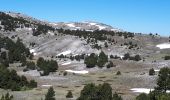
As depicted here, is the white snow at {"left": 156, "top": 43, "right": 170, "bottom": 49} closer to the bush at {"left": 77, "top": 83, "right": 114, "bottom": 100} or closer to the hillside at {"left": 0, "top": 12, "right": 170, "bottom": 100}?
the hillside at {"left": 0, "top": 12, "right": 170, "bottom": 100}

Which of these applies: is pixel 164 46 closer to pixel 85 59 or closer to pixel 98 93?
pixel 85 59

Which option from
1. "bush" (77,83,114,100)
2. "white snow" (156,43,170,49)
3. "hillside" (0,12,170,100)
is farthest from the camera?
"white snow" (156,43,170,49)

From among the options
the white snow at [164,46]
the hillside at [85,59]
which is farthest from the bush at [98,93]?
the white snow at [164,46]

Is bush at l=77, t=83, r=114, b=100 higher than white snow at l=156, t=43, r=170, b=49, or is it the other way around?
white snow at l=156, t=43, r=170, b=49

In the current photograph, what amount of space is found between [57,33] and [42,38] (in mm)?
8941

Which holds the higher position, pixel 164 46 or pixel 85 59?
pixel 164 46

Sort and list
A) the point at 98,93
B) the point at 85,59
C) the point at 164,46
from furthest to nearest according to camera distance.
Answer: the point at 164,46 < the point at 85,59 < the point at 98,93

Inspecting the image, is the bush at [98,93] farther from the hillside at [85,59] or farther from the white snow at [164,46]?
the white snow at [164,46]

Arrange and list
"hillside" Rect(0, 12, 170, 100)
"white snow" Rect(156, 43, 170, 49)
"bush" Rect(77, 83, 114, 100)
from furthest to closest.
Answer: "white snow" Rect(156, 43, 170, 49), "hillside" Rect(0, 12, 170, 100), "bush" Rect(77, 83, 114, 100)

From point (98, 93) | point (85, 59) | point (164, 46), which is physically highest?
point (164, 46)

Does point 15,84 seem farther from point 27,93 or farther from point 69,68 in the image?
point 69,68

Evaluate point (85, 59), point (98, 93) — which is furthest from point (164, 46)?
point (98, 93)

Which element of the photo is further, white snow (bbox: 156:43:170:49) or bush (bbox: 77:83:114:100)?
white snow (bbox: 156:43:170:49)

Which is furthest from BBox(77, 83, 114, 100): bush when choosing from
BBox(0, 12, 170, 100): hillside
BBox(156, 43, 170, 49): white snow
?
BBox(156, 43, 170, 49): white snow
